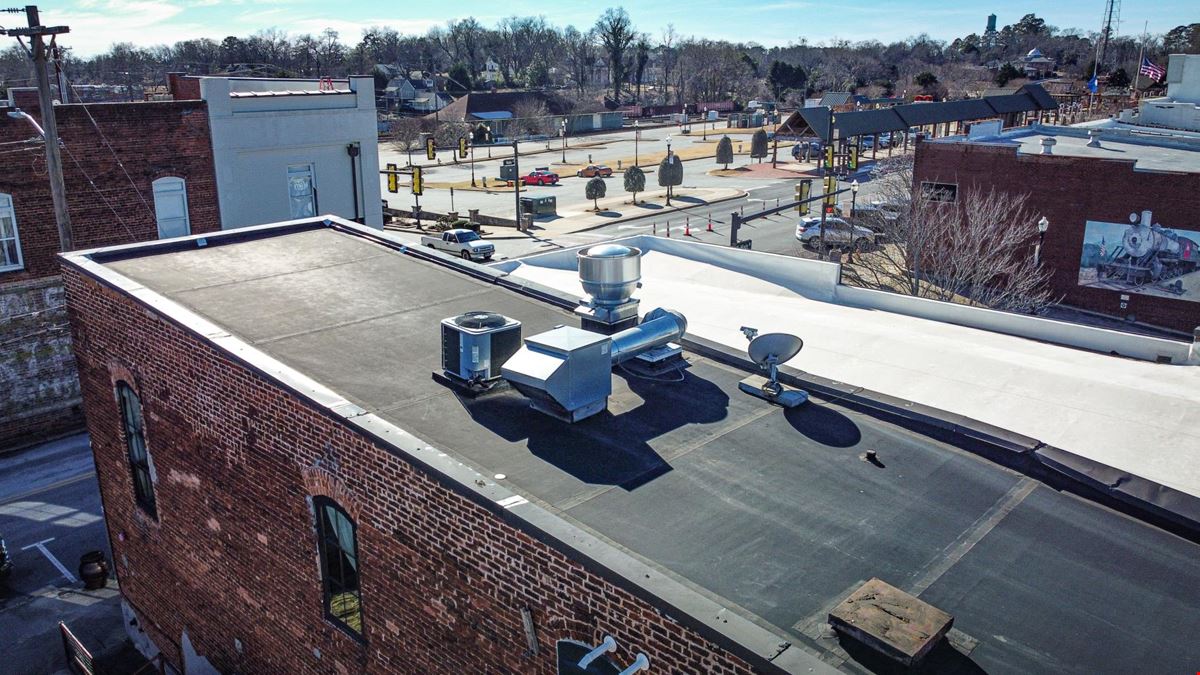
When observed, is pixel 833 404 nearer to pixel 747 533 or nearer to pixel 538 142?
pixel 747 533

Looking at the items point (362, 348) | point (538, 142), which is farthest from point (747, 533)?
point (538, 142)

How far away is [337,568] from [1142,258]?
1339 inches

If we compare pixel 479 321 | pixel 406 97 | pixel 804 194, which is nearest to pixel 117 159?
pixel 479 321

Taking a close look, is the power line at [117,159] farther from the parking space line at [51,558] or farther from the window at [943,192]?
the window at [943,192]

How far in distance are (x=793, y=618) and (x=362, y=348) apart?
7.53 meters

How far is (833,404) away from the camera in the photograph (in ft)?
39.8

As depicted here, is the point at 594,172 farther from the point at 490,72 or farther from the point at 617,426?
the point at 490,72

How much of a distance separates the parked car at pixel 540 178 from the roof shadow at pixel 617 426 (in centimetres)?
6310

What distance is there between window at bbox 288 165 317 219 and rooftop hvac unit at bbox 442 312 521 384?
21.9 m

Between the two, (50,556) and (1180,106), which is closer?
(50,556)

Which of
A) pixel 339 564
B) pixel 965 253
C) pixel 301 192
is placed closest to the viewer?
pixel 339 564

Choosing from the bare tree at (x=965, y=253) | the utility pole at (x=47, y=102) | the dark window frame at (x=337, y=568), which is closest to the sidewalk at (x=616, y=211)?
the bare tree at (x=965, y=253)

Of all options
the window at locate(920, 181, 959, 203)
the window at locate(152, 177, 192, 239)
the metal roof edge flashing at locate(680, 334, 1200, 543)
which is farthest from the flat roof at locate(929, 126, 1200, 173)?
the window at locate(152, 177, 192, 239)

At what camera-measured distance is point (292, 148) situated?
30891 millimetres
